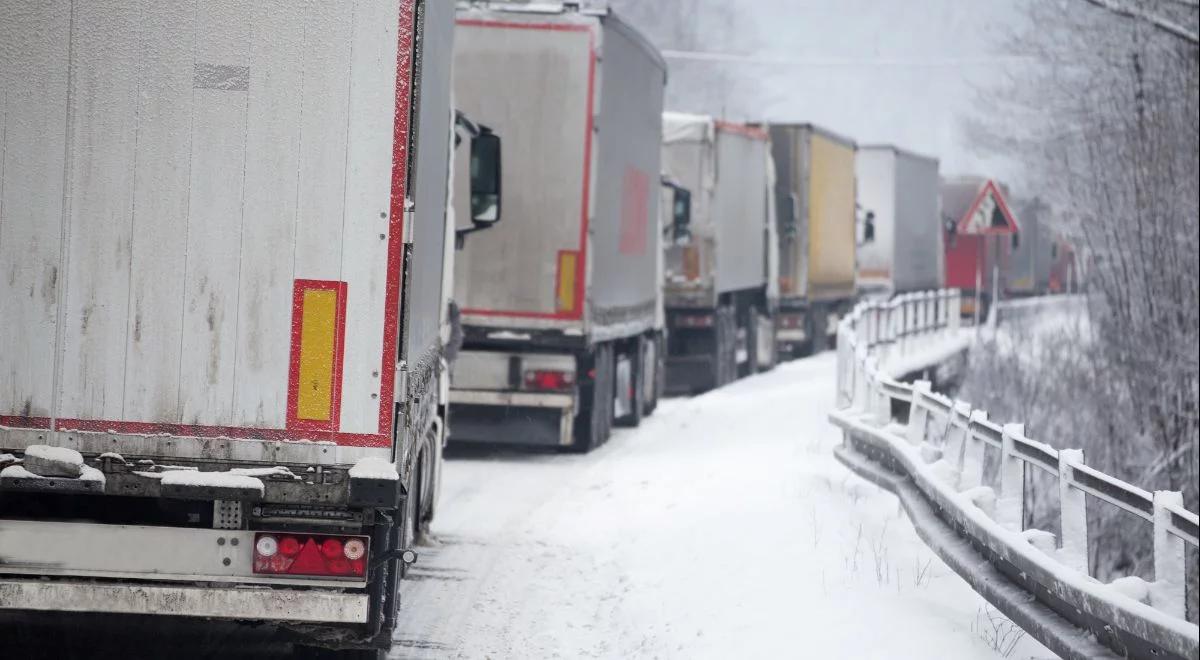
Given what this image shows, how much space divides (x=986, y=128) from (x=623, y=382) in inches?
2094

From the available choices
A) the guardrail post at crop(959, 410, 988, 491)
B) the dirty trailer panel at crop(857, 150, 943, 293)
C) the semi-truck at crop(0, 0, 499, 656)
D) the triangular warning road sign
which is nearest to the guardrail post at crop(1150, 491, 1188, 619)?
the semi-truck at crop(0, 0, 499, 656)

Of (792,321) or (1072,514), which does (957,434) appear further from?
(792,321)

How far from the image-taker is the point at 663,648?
8383 mm

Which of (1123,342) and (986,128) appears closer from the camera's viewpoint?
(1123,342)

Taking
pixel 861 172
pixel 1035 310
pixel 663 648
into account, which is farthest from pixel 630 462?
pixel 1035 310

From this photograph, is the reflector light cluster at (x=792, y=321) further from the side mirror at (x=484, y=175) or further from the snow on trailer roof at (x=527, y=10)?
the side mirror at (x=484, y=175)

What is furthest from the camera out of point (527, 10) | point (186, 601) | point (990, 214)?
point (990, 214)

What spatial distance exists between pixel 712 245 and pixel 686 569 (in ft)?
47.5

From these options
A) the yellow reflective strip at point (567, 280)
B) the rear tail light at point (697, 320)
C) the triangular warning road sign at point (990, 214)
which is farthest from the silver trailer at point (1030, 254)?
the yellow reflective strip at point (567, 280)

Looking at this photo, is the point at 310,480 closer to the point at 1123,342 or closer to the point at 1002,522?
the point at 1002,522

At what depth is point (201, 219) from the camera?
6.70 meters

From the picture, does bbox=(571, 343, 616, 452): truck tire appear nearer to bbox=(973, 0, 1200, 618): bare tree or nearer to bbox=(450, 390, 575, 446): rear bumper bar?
bbox=(450, 390, 575, 446): rear bumper bar

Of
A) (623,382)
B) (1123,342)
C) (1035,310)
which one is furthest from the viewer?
(1035,310)

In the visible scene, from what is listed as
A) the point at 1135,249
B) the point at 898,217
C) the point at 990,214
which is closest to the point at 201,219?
the point at 1135,249
